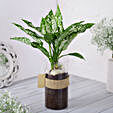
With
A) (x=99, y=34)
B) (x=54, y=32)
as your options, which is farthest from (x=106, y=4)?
(x=54, y=32)

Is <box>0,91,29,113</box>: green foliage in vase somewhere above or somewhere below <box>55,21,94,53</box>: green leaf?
below

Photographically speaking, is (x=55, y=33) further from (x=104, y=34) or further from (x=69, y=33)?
(x=104, y=34)

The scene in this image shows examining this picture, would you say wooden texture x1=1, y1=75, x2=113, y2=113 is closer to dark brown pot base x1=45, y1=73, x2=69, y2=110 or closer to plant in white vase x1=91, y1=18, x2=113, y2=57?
dark brown pot base x1=45, y1=73, x2=69, y2=110

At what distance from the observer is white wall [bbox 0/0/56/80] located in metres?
2.40

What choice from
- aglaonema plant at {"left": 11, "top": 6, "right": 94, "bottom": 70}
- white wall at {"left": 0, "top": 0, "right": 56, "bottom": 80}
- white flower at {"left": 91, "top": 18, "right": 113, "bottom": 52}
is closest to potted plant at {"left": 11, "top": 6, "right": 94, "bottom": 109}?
aglaonema plant at {"left": 11, "top": 6, "right": 94, "bottom": 70}

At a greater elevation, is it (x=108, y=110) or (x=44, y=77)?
(x=44, y=77)

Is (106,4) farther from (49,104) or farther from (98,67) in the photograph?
(49,104)

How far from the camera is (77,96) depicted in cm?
214

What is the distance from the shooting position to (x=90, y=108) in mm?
1875

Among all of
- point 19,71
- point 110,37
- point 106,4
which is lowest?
point 19,71

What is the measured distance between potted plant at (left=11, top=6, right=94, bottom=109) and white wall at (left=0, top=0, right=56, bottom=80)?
25.3 inches

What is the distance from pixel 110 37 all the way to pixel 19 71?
1.03 m

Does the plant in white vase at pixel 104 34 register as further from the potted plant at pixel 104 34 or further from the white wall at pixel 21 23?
the white wall at pixel 21 23

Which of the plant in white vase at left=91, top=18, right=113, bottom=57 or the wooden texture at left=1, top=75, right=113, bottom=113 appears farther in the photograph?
the plant in white vase at left=91, top=18, right=113, bottom=57
